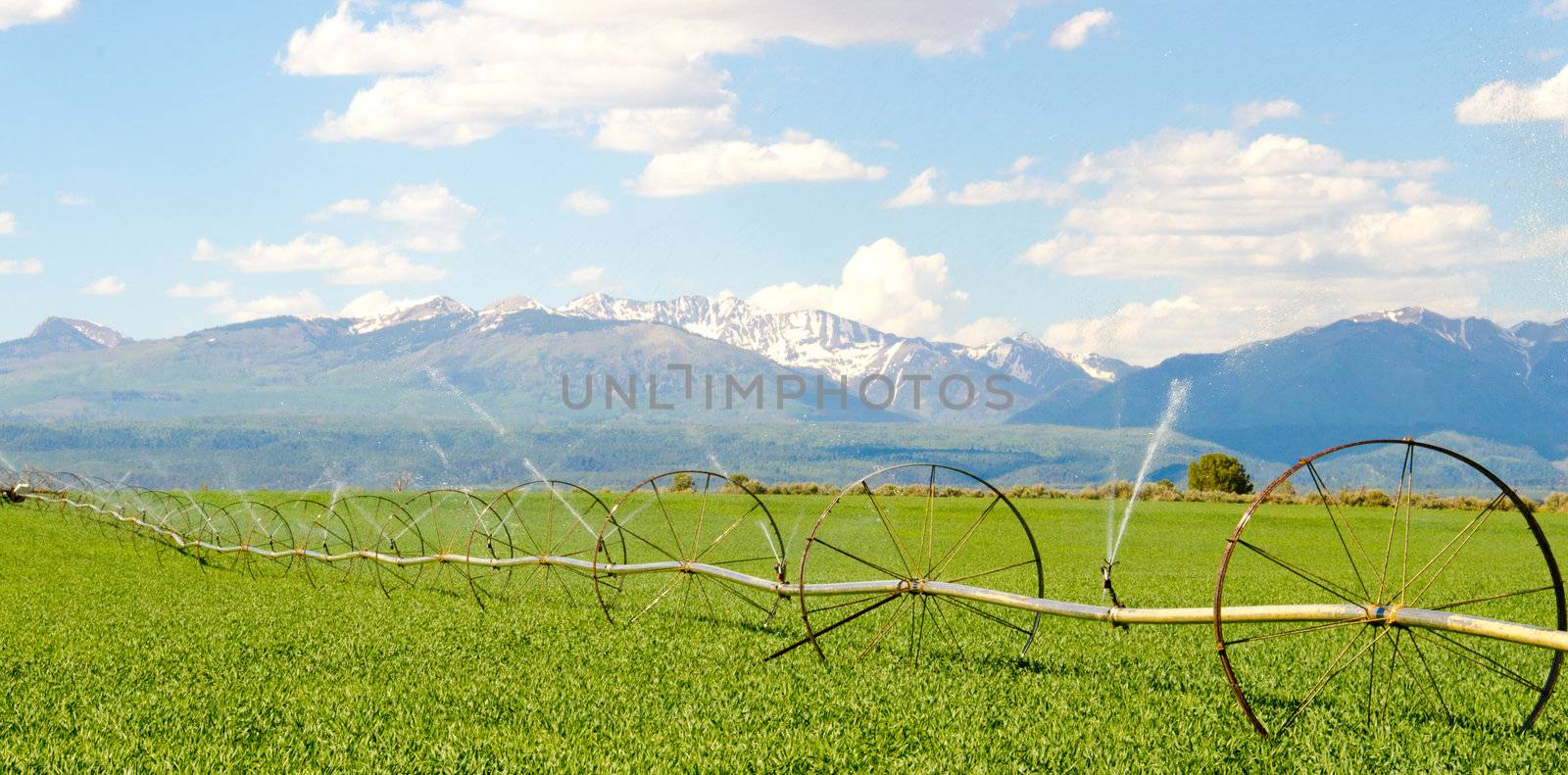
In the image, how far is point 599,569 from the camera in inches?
563

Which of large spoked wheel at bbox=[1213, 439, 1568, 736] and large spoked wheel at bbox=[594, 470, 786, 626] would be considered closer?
large spoked wheel at bbox=[1213, 439, 1568, 736]

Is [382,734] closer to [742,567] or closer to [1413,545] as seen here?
[742,567]

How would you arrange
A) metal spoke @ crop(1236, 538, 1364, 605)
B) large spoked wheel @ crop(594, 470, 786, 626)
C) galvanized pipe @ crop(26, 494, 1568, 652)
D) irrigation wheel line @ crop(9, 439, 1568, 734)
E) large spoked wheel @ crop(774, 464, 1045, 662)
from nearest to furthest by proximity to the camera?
metal spoke @ crop(1236, 538, 1364, 605) → galvanized pipe @ crop(26, 494, 1568, 652) → irrigation wheel line @ crop(9, 439, 1568, 734) → large spoked wheel @ crop(774, 464, 1045, 662) → large spoked wheel @ crop(594, 470, 786, 626)

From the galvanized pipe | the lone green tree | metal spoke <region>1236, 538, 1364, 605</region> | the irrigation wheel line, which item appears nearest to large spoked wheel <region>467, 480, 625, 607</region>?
the irrigation wheel line

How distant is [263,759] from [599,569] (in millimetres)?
6920

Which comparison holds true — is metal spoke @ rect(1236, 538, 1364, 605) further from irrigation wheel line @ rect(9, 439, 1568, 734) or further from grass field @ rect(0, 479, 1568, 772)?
grass field @ rect(0, 479, 1568, 772)

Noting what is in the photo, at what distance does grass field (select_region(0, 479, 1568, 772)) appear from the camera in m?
7.45

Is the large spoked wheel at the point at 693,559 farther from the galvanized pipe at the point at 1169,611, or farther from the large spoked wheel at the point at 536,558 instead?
the large spoked wheel at the point at 536,558

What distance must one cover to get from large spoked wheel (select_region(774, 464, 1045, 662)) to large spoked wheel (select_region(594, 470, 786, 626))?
89 cm

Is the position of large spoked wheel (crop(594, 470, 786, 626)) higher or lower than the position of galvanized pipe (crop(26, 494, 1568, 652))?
lower

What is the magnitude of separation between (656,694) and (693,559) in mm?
4195

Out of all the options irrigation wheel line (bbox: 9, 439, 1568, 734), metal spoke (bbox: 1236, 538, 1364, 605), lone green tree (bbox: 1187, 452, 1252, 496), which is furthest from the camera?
lone green tree (bbox: 1187, 452, 1252, 496)

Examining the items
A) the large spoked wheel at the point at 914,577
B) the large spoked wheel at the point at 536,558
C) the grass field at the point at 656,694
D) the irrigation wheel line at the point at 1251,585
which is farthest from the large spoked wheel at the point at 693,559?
the large spoked wheel at the point at 914,577

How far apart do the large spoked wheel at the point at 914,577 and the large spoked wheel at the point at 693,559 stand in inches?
35.1
